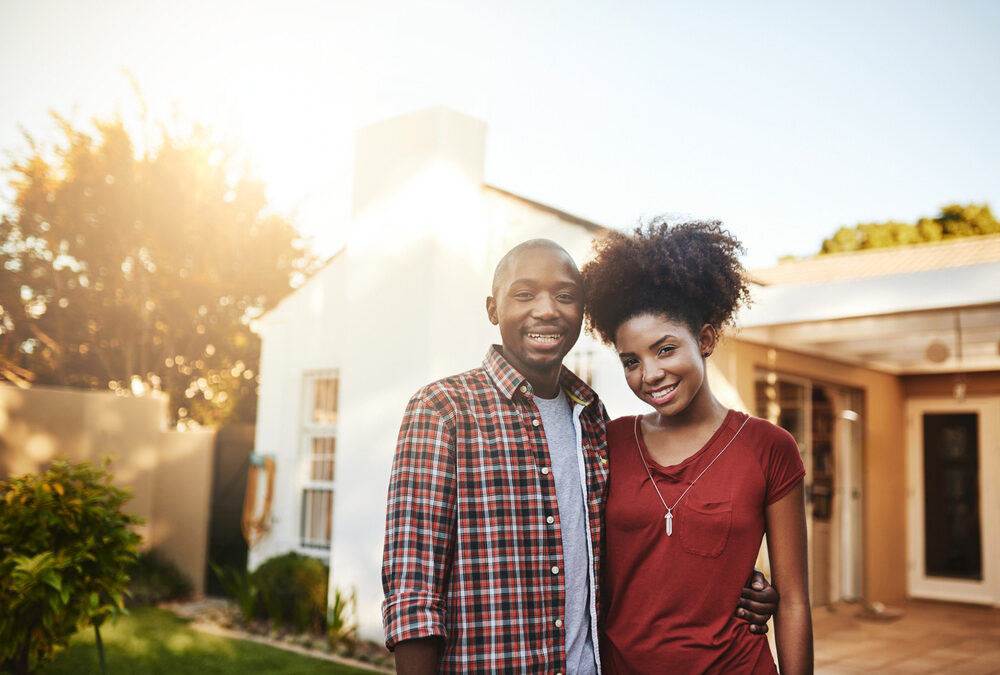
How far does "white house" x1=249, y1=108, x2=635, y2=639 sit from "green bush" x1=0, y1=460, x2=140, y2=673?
7.90ft

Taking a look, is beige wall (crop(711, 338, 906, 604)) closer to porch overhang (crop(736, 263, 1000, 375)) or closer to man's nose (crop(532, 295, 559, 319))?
porch overhang (crop(736, 263, 1000, 375))

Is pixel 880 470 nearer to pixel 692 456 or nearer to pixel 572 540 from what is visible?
pixel 692 456

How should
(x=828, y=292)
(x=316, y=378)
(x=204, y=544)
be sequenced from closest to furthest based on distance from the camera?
(x=828, y=292) → (x=316, y=378) → (x=204, y=544)

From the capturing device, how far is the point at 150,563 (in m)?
8.70

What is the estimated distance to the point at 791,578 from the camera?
1.96 m

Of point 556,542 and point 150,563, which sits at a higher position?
point 556,542

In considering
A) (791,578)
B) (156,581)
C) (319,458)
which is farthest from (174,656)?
(791,578)

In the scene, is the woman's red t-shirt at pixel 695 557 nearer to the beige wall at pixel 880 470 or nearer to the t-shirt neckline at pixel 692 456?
the t-shirt neckline at pixel 692 456

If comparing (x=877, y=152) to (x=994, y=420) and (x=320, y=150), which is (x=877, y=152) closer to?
(x=994, y=420)

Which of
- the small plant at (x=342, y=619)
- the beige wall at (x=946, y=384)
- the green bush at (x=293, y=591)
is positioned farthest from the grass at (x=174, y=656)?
the beige wall at (x=946, y=384)

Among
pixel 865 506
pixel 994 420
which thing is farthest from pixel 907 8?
pixel 865 506

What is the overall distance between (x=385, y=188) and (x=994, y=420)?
7944mm

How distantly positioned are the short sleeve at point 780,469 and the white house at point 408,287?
403 centimetres

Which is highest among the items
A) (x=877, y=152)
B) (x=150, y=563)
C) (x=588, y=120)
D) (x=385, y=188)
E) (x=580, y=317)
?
(x=877, y=152)
